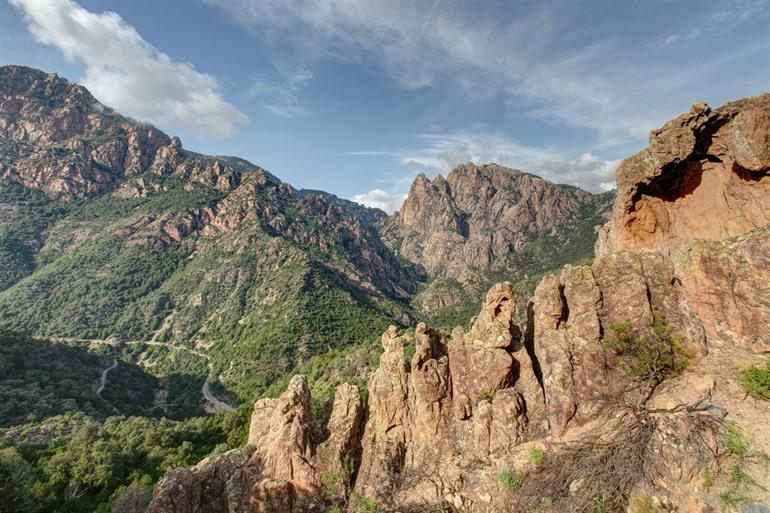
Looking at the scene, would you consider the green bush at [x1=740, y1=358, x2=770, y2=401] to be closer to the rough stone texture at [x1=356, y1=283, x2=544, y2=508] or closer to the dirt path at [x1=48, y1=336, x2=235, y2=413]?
the rough stone texture at [x1=356, y1=283, x2=544, y2=508]

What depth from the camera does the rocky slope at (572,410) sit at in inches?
441

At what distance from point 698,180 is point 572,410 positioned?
14.5m

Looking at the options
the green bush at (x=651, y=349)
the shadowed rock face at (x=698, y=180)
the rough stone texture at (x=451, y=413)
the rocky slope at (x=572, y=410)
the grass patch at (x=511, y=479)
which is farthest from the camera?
the shadowed rock face at (x=698, y=180)

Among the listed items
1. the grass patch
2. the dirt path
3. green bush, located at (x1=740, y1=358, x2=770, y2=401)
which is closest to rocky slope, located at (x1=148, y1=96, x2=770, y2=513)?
the grass patch

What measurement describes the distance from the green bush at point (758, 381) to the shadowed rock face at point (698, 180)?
287 inches

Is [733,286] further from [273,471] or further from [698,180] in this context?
[273,471]

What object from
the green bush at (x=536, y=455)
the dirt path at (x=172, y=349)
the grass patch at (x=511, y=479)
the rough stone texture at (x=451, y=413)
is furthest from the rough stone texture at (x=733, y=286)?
the dirt path at (x=172, y=349)

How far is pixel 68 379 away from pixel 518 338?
10875 cm

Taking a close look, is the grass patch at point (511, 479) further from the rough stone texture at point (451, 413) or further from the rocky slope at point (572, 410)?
the rough stone texture at point (451, 413)

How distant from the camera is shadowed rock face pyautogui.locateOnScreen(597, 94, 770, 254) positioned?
52.2ft

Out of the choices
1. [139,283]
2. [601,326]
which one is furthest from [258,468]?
[139,283]

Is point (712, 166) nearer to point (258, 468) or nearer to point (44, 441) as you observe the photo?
point (258, 468)

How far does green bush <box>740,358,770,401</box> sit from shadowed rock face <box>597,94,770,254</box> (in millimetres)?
7290

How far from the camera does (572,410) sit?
14.5 meters
